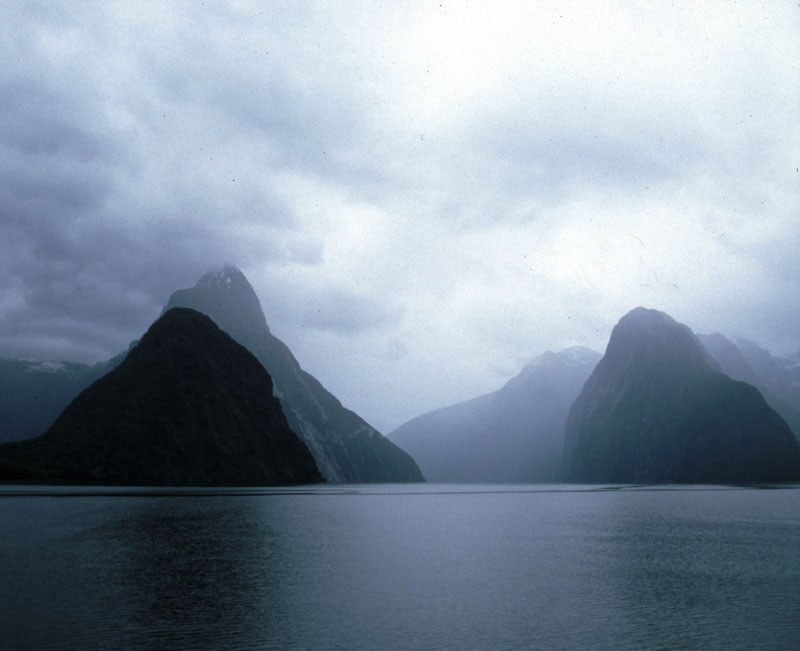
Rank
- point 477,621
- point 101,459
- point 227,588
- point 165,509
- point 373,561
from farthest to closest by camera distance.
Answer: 1. point 101,459
2. point 165,509
3. point 373,561
4. point 227,588
5. point 477,621

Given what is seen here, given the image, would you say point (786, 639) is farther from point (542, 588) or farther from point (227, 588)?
point (227, 588)

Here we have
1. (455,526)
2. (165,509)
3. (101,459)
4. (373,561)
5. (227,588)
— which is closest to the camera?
(227,588)

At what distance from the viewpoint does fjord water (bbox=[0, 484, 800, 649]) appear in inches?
798

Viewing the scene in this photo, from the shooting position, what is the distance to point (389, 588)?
28844 millimetres

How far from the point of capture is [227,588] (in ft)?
91.2

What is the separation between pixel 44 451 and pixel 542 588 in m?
185

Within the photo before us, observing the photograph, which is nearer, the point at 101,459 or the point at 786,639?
the point at 786,639

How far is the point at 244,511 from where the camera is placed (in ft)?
252

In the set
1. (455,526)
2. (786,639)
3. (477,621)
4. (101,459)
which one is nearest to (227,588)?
(477,621)

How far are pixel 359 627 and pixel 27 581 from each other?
1645 centimetres

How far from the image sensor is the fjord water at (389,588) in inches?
798

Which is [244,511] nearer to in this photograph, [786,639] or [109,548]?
[109,548]

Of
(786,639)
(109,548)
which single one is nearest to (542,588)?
Result: (786,639)

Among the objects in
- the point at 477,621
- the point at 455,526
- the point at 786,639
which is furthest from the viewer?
the point at 455,526
